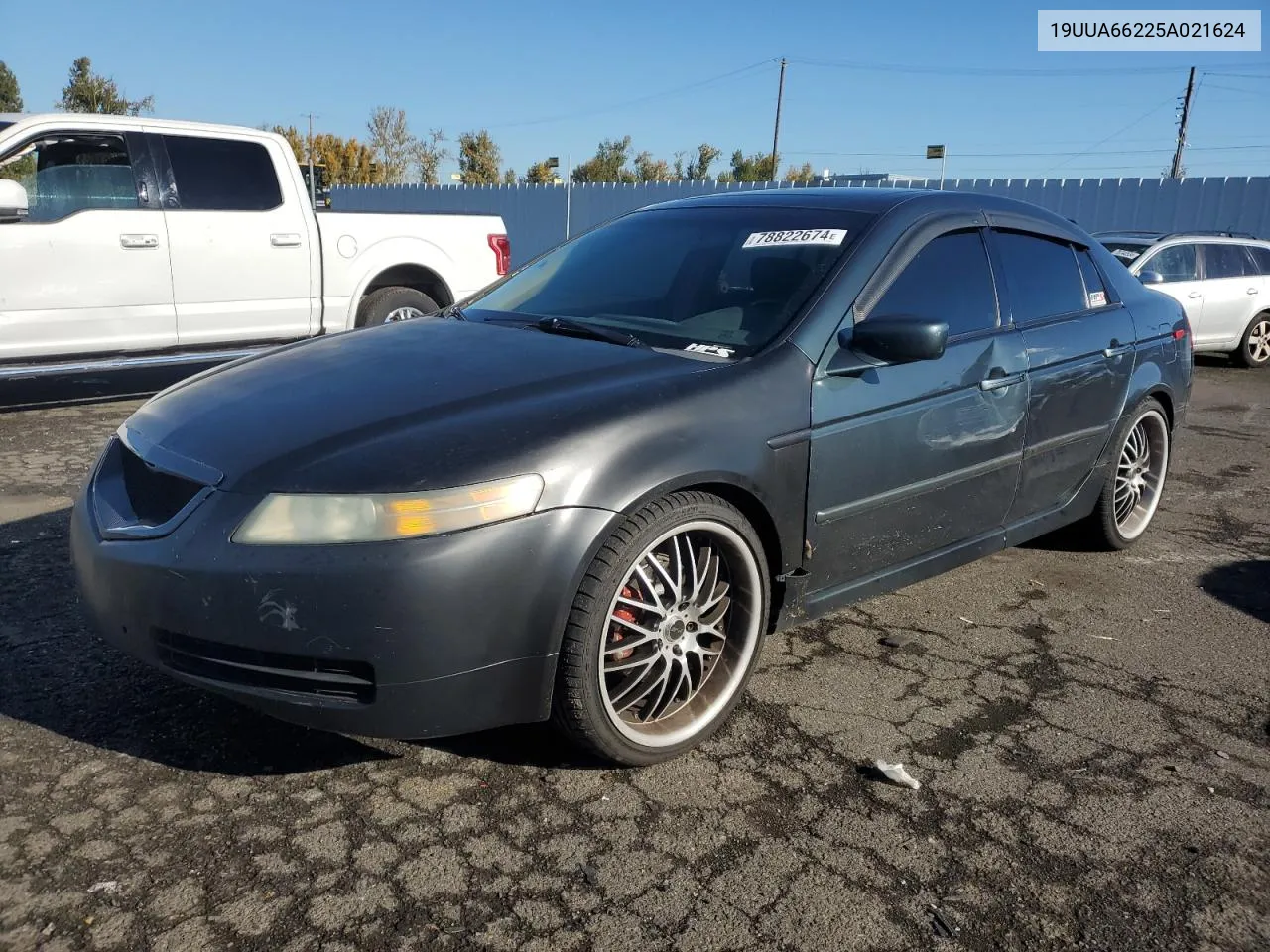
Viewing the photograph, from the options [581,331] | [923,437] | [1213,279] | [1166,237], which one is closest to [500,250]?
[581,331]

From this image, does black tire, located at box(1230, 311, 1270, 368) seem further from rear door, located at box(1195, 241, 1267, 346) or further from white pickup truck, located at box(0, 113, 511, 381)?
white pickup truck, located at box(0, 113, 511, 381)

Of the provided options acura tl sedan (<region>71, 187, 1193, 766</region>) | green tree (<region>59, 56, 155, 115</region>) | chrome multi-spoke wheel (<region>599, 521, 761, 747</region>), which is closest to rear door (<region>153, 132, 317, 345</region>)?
acura tl sedan (<region>71, 187, 1193, 766</region>)

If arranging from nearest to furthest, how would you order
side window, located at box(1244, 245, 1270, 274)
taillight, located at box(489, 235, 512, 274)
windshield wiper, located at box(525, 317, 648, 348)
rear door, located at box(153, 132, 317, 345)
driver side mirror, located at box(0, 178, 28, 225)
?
windshield wiper, located at box(525, 317, 648, 348), driver side mirror, located at box(0, 178, 28, 225), rear door, located at box(153, 132, 317, 345), taillight, located at box(489, 235, 512, 274), side window, located at box(1244, 245, 1270, 274)

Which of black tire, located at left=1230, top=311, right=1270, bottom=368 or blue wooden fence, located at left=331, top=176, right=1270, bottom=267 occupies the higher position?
blue wooden fence, located at left=331, top=176, right=1270, bottom=267

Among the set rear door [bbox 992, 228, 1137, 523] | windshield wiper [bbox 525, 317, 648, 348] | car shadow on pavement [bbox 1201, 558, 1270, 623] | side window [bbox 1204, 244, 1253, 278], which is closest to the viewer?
windshield wiper [bbox 525, 317, 648, 348]

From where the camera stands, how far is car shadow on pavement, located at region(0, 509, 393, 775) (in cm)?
284

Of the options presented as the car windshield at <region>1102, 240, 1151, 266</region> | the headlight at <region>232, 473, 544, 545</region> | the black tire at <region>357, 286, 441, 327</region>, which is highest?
the car windshield at <region>1102, 240, 1151, 266</region>

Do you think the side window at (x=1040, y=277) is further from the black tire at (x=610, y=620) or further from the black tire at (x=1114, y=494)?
the black tire at (x=610, y=620)

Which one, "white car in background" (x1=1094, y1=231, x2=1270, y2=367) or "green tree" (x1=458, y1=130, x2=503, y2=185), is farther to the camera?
"green tree" (x1=458, y1=130, x2=503, y2=185)

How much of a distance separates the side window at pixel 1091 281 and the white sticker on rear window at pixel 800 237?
1526 mm

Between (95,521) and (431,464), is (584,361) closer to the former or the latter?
(431,464)

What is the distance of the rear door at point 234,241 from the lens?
→ 720cm

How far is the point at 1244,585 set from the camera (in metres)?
4.55

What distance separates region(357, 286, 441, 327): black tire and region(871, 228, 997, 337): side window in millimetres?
5247
